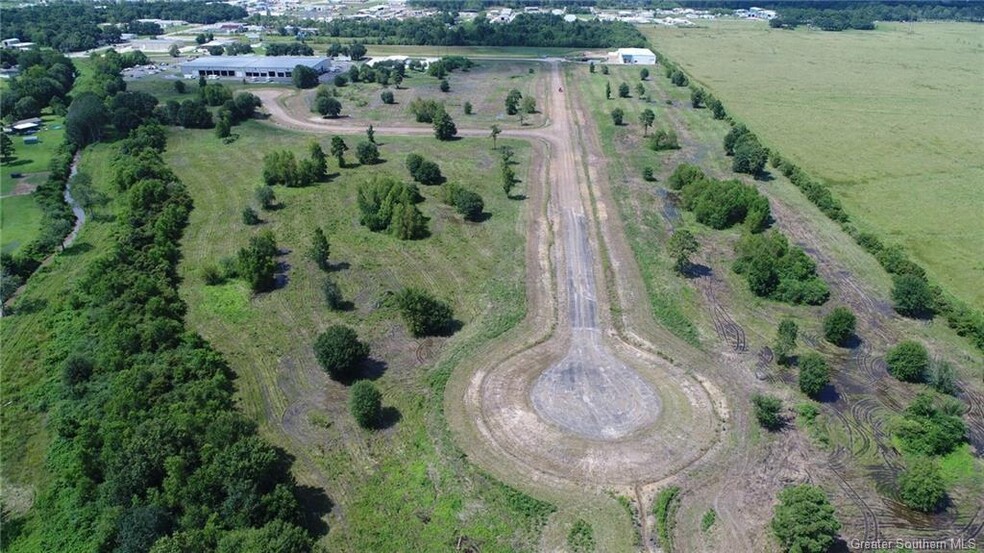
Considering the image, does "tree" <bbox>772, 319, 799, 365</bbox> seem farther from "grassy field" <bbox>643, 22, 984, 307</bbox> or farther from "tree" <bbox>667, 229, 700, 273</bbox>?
"grassy field" <bbox>643, 22, 984, 307</bbox>

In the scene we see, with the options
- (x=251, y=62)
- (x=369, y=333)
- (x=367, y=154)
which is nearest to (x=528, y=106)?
(x=367, y=154)

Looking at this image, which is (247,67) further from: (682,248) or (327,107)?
(682,248)

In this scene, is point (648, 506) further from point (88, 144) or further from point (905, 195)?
point (88, 144)

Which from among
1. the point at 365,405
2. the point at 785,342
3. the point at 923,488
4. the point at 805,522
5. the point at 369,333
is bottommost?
the point at 923,488

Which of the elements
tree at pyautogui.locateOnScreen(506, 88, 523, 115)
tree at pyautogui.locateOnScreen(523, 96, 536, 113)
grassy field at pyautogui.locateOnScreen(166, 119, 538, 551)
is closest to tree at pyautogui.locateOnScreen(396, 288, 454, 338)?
grassy field at pyautogui.locateOnScreen(166, 119, 538, 551)

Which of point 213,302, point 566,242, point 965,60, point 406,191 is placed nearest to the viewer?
point 213,302

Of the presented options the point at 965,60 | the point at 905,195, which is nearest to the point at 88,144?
the point at 905,195
